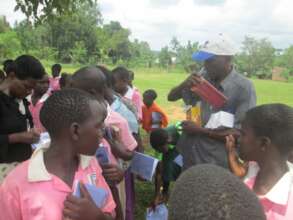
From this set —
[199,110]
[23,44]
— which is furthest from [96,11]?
[199,110]

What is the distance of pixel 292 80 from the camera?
50062mm

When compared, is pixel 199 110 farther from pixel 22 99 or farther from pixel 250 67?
pixel 250 67

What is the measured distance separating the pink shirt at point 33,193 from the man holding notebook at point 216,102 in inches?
63.0

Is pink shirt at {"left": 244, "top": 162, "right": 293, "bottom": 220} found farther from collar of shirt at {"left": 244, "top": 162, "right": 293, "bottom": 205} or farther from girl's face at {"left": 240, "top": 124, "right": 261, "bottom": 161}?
girl's face at {"left": 240, "top": 124, "right": 261, "bottom": 161}

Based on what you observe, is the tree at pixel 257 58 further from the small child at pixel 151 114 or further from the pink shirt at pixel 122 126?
the pink shirt at pixel 122 126

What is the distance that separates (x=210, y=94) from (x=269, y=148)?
1.14 meters

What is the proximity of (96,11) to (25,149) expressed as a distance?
6307 cm

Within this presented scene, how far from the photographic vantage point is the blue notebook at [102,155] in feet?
7.06

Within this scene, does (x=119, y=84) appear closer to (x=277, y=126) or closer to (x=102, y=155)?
(x=102, y=155)

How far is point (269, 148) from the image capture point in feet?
6.16

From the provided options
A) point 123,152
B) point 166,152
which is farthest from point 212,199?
point 166,152

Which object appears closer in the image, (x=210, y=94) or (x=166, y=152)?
(x=210, y=94)

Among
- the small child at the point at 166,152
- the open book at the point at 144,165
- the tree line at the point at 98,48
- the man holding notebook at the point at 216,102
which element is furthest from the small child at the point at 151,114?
the tree line at the point at 98,48

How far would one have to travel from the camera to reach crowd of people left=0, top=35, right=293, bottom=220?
0.92 meters
